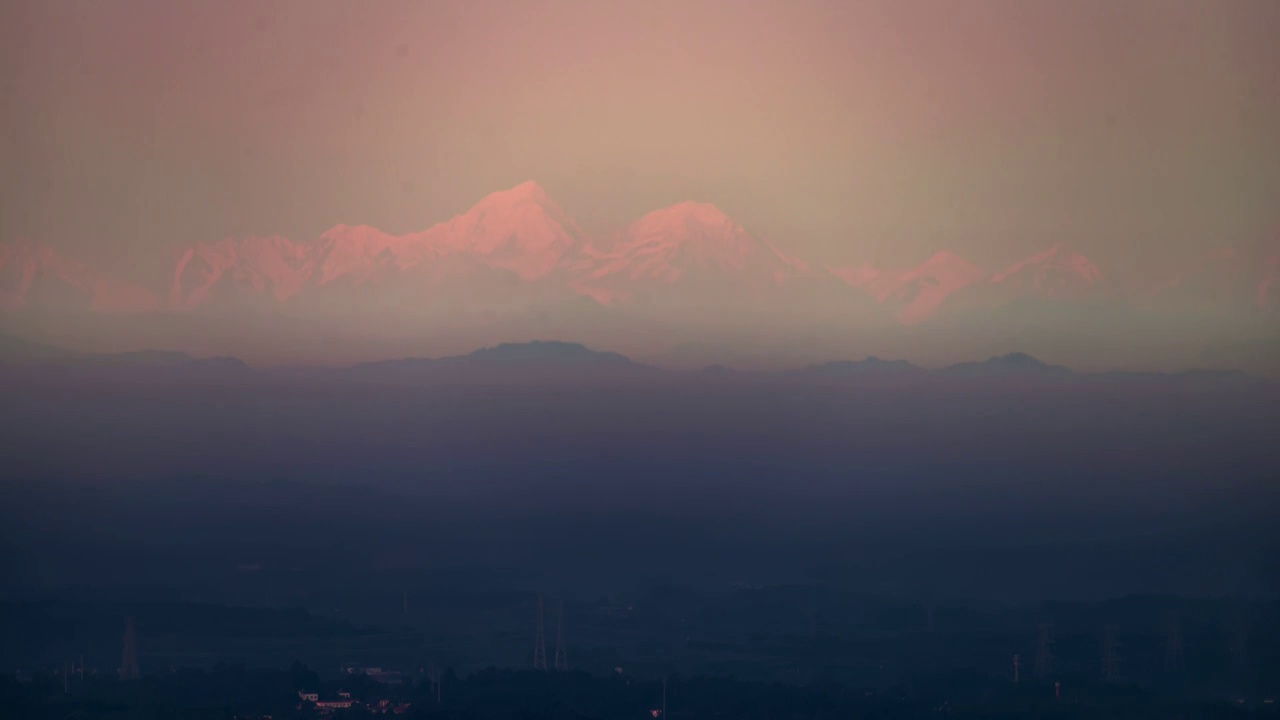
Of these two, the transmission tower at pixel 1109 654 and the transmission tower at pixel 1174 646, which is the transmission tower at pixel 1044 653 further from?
the transmission tower at pixel 1174 646

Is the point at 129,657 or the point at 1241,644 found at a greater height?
the point at 1241,644

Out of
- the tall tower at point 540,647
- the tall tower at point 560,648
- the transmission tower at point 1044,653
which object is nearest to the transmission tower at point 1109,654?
the transmission tower at point 1044,653

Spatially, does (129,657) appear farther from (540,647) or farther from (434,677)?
(540,647)

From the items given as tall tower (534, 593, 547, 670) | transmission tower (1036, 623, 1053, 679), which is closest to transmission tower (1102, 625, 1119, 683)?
transmission tower (1036, 623, 1053, 679)

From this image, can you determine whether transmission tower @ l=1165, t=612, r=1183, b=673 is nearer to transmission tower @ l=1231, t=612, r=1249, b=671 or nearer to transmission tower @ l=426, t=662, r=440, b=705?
transmission tower @ l=1231, t=612, r=1249, b=671

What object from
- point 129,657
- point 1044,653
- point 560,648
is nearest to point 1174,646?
point 1044,653

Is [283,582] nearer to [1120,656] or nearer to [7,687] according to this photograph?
[7,687]
